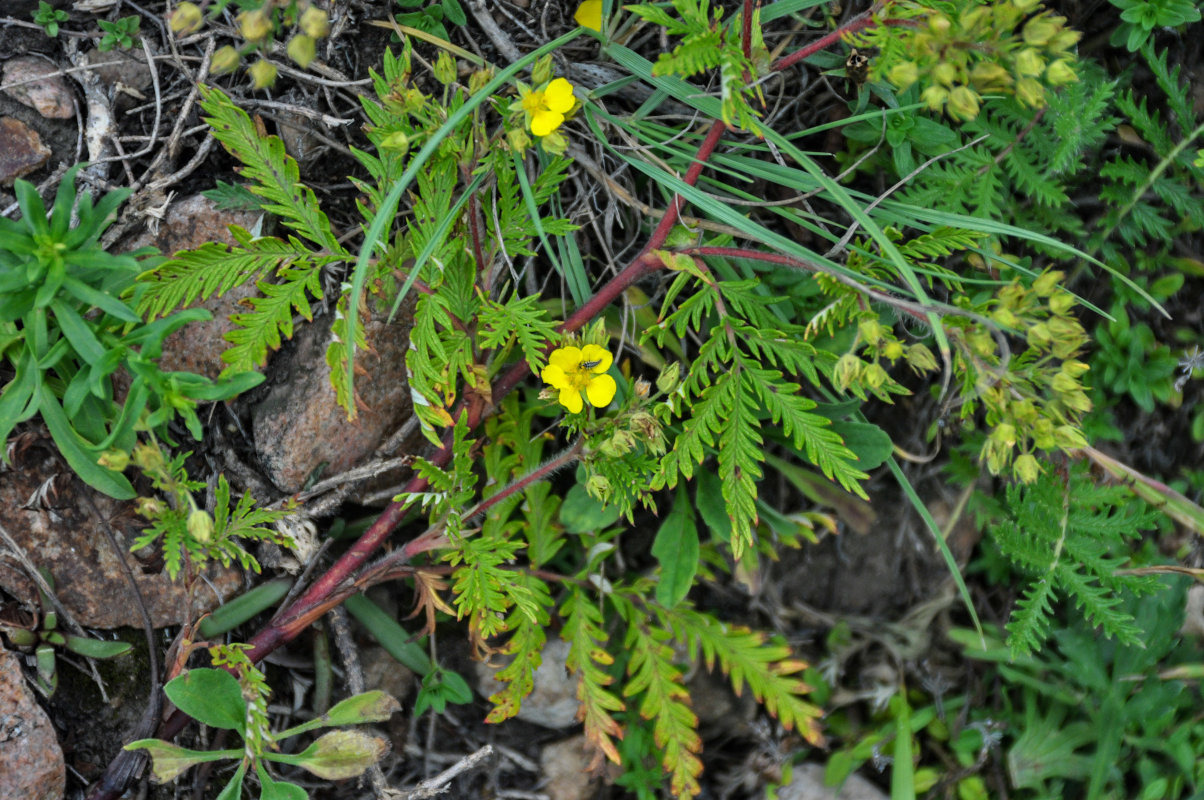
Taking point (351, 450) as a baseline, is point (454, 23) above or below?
above

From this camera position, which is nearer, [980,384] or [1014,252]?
[980,384]

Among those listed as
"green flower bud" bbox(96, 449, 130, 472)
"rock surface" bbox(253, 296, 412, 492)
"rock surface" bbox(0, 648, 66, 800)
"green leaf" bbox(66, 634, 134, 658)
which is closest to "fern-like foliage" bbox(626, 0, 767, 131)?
"rock surface" bbox(253, 296, 412, 492)

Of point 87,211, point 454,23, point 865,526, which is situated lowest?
point 865,526

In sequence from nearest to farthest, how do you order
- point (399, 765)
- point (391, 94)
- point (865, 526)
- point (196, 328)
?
point (391, 94) < point (196, 328) < point (399, 765) < point (865, 526)

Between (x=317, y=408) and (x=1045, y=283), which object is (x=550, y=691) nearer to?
(x=317, y=408)

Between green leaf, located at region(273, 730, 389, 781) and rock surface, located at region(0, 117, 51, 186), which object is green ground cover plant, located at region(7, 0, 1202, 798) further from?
rock surface, located at region(0, 117, 51, 186)

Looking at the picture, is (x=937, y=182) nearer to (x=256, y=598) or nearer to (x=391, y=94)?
(x=391, y=94)

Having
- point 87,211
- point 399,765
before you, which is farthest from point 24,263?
point 399,765
